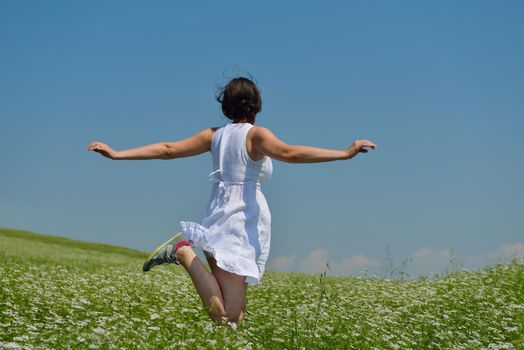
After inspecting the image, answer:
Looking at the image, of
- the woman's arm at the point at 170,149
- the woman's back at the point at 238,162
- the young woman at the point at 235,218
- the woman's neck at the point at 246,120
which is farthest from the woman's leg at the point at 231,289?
the woman's neck at the point at 246,120

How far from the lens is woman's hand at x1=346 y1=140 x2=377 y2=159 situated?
573cm

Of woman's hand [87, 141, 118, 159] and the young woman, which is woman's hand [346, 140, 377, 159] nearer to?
the young woman

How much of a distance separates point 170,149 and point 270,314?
337cm

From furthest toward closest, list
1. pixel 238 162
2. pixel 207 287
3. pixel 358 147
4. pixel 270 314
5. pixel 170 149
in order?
pixel 270 314
pixel 170 149
pixel 238 162
pixel 207 287
pixel 358 147

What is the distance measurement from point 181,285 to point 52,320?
4.32 meters

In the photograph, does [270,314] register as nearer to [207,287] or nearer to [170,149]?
[207,287]

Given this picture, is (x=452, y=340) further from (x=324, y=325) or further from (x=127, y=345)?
(x=127, y=345)

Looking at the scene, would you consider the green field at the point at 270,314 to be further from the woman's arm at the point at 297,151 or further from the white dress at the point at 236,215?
the woman's arm at the point at 297,151

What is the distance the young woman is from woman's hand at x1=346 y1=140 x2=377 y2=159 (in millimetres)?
170

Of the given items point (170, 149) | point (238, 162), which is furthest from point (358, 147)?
point (170, 149)

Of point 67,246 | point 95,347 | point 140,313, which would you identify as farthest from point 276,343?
point 67,246

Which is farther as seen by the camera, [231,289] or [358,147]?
[231,289]

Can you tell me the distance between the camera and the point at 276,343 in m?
6.72

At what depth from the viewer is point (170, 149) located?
6.88 meters
